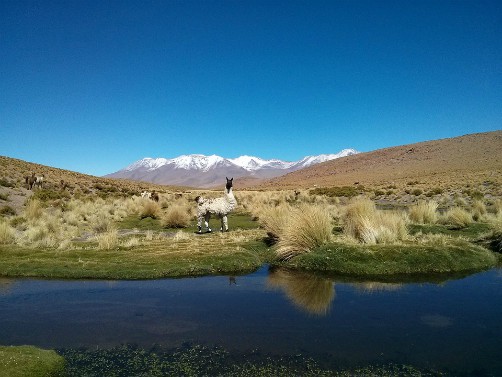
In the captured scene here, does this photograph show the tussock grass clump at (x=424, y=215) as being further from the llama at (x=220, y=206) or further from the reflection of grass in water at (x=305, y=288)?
the reflection of grass in water at (x=305, y=288)

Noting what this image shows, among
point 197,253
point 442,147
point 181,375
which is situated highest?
point 442,147

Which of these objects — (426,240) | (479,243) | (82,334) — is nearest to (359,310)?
(82,334)

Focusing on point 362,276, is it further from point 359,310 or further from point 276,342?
point 276,342

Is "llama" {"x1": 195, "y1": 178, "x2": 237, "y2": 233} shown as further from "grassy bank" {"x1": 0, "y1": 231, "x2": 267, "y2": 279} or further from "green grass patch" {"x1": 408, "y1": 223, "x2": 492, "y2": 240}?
"green grass patch" {"x1": 408, "y1": 223, "x2": 492, "y2": 240}

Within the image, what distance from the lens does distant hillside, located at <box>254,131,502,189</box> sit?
299 feet

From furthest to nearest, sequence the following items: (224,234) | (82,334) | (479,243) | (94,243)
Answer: (224,234) → (94,243) → (479,243) → (82,334)

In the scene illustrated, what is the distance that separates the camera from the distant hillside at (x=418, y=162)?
9106 cm

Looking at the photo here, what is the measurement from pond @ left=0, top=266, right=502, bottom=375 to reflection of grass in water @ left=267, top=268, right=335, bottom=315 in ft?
0.09

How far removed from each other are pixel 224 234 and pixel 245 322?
396 inches

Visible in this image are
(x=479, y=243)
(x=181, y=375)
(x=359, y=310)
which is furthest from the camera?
(x=479, y=243)

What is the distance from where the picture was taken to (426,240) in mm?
14531

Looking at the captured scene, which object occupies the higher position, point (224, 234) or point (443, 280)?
point (224, 234)

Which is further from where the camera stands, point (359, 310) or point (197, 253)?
point (197, 253)

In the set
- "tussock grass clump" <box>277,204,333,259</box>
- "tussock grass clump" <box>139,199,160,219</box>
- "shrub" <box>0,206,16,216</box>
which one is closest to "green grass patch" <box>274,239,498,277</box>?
"tussock grass clump" <box>277,204,333,259</box>
